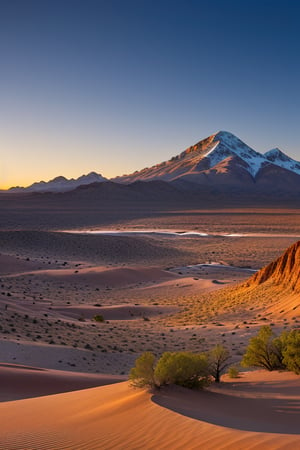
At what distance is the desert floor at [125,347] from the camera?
18.8 feet

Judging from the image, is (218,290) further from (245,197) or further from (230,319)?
(245,197)

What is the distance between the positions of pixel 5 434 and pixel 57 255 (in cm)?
4717

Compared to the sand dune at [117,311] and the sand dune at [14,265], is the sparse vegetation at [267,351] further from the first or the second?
the sand dune at [14,265]

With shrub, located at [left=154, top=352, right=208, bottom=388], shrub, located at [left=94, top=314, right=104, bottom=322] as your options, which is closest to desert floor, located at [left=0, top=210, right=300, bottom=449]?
shrub, located at [left=154, top=352, right=208, bottom=388]

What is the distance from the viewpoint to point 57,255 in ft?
171

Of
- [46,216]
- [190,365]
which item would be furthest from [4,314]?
[46,216]

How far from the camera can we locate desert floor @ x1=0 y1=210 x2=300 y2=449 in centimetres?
574

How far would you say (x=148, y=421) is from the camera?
5.96 meters

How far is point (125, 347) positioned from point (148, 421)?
430 inches

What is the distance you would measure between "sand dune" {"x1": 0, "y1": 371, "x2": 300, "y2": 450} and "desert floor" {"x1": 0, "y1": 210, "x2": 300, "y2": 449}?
2 centimetres

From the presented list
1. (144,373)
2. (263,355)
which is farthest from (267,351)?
(144,373)

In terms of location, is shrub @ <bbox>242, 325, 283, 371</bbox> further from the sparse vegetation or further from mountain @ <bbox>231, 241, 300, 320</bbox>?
mountain @ <bbox>231, 241, 300, 320</bbox>

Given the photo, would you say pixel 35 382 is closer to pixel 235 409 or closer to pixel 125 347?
pixel 235 409

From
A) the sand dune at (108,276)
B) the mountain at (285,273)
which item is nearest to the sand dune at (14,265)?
the sand dune at (108,276)
